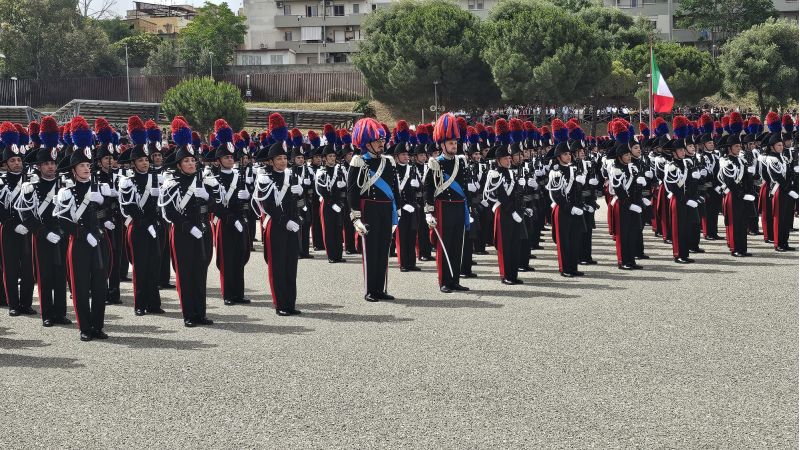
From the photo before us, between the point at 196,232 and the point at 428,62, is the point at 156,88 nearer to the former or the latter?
the point at 428,62

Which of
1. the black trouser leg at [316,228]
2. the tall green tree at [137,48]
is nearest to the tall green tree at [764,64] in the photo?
the tall green tree at [137,48]

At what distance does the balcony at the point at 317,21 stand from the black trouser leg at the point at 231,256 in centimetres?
8510

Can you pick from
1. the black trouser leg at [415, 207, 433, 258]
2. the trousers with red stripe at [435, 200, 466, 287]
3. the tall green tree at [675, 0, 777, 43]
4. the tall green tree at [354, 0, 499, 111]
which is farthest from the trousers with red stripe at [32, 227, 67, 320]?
the tall green tree at [675, 0, 777, 43]

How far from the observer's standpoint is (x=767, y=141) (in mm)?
16938

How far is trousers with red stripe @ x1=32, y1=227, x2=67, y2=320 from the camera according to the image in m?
11.5

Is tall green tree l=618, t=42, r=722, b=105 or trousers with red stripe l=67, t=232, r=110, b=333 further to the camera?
tall green tree l=618, t=42, r=722, b=105

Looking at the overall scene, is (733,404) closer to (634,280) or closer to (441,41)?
(634,280)

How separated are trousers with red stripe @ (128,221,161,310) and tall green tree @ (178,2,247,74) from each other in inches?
2807

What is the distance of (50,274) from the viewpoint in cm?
1158

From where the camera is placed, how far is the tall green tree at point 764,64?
209 ft

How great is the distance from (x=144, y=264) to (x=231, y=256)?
109 cm

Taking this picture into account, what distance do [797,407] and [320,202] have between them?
12.1 metres

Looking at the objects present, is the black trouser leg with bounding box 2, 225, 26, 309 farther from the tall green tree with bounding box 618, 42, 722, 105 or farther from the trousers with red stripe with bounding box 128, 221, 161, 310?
the tall green tree with bounding box 618, 42, 722, 105

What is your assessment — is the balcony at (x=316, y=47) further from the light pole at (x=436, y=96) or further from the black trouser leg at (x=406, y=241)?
the black trouser leg at (x=406, y=241)
